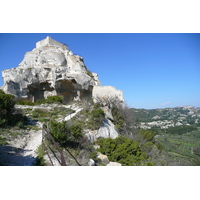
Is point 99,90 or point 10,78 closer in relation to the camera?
point 99,90

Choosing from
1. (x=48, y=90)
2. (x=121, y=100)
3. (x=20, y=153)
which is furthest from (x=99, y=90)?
(x=20, y=153)

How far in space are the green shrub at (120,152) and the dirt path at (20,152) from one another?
317 centimetres

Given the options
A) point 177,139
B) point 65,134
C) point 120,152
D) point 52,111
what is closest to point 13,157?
point 65,134

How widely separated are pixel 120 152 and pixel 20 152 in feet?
13.9

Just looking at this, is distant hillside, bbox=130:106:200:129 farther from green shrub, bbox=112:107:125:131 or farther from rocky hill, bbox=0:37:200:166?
green shrub, bbox=112:107:125:131

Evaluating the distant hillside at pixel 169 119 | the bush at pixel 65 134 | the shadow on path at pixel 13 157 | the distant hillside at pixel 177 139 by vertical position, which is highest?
the bush at pixel 65 134

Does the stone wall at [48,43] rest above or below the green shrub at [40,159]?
above

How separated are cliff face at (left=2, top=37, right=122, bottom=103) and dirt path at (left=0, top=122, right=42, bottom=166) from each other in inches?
477

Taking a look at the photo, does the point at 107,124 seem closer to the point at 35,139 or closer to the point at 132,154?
the point at 132,154

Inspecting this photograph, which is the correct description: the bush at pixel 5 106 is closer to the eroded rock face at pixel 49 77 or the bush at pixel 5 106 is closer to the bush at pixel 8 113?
the bush at pixel 8 113

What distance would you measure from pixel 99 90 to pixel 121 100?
8.44ft

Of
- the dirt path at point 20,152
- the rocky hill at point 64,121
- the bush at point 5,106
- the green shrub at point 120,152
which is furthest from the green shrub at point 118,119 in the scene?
the bush at point 5,106

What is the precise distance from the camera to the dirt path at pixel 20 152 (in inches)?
150

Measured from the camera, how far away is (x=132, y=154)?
6602mm
